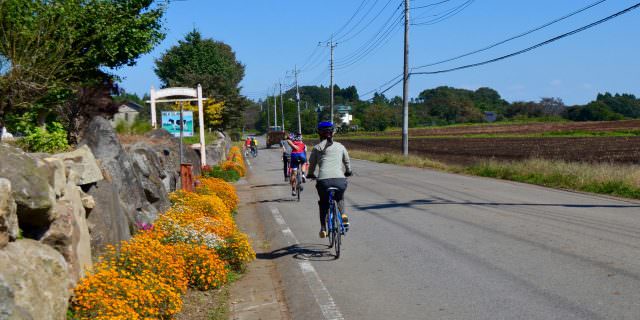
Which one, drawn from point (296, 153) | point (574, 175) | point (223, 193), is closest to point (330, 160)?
point (223, 193)

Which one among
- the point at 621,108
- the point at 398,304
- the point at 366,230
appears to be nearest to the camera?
the point at 398,304

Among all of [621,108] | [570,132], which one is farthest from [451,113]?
[570,132]

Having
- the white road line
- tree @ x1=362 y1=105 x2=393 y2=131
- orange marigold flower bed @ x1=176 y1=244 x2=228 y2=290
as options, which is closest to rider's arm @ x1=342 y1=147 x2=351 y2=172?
the white road line

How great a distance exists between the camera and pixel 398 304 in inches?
251

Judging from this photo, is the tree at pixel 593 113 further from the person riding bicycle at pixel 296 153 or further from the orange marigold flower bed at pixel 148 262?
the orange marigold flower bed at pixel 148 262

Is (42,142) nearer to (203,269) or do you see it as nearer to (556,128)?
(203,269)

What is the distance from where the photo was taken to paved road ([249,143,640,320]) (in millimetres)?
6168

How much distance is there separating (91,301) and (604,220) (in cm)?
949

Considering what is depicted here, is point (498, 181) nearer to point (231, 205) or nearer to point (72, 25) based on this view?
point (231, 205)

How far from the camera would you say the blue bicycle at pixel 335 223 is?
29.1ft

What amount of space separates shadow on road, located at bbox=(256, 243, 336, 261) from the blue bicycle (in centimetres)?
24

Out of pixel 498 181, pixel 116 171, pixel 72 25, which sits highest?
pixel 72 25

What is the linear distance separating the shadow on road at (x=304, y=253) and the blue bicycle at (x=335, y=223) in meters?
0.24

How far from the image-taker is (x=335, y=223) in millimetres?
8969
